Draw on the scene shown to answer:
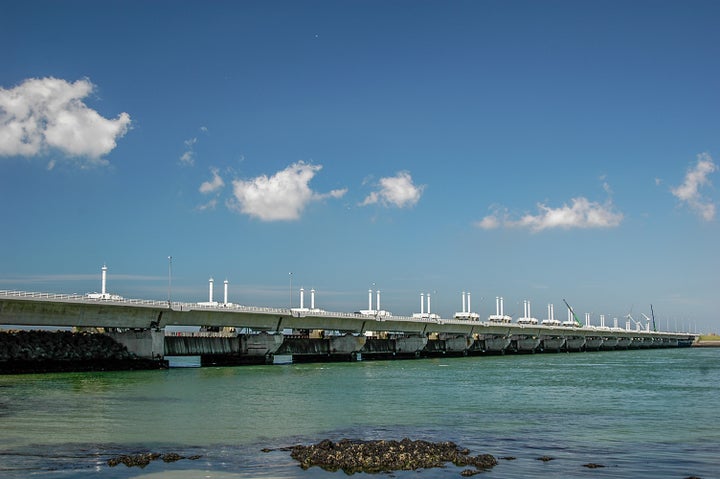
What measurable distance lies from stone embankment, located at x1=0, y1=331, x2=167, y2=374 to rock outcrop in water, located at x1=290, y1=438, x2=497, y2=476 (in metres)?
63.5

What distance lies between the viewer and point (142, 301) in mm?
90188

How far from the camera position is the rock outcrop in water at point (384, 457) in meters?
23.8

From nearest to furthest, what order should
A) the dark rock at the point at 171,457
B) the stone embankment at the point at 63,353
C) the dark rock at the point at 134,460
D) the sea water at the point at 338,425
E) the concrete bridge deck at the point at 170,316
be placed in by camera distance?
the sea water at the point at 338,425
the dark rock at the point at 134,460
the dark rock at the point at 171,457
the concrete bridge deck at the point at 170,316
the stone embankment at the point at 63,353

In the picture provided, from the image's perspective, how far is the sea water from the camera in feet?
79.8

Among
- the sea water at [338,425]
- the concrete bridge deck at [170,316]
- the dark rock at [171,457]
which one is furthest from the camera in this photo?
the concrete bridge deck at [170,316]

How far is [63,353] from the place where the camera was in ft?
278

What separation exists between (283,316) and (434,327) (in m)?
51.0

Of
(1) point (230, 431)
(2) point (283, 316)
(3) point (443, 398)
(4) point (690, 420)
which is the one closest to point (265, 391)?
(3) point (443, 398)

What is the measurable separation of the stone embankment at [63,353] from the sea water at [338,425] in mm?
16891

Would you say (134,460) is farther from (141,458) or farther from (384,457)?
(384,457)

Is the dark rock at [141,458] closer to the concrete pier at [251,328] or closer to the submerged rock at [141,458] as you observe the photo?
the submerged rock at [141,458]

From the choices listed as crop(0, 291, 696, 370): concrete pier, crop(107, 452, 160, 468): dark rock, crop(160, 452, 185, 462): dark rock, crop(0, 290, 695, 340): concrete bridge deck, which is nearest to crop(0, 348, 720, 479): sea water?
crop(107, 452, 160, 468): dark rock

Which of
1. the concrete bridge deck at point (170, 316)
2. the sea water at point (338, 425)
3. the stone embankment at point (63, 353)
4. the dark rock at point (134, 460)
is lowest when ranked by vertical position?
the sea water at point (338, 425)

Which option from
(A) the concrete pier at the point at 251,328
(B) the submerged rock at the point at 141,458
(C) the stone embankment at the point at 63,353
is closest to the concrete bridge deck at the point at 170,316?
(A) the concrete pier at the point at 251,328
